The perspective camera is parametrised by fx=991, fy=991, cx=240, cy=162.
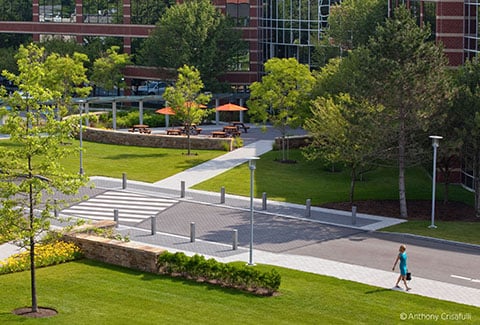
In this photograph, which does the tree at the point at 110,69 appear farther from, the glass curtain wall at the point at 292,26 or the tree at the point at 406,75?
the tree at the point at 406,75

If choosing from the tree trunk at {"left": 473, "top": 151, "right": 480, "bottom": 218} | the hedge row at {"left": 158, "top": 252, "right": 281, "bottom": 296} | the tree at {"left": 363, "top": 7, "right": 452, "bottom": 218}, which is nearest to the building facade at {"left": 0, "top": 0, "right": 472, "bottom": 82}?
the tree at {"left": 363, "top": 7, "right": 452, "bottom": 218}

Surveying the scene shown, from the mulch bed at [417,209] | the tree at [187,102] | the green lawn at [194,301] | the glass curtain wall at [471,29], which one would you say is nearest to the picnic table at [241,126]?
the tree at [187,102]

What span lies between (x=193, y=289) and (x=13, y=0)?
6568 cm

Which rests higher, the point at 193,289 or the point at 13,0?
the point at 13,0

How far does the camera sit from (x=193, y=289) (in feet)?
A: 94.6

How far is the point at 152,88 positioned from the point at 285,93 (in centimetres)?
2768

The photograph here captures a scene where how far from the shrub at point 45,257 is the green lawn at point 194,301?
47 cm

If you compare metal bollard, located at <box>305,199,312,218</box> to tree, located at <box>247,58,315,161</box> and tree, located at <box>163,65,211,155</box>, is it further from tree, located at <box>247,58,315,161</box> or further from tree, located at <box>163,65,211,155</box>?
tree, located at <box>163,65,211,155</box>

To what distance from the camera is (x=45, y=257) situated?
105 feet

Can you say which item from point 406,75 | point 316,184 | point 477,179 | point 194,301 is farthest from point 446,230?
point 194,301

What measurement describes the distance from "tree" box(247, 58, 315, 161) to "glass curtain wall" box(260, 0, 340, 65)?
621 inches

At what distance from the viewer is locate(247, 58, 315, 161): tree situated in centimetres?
5506

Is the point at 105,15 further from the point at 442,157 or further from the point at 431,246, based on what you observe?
the point at 431,246

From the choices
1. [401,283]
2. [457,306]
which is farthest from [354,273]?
[457,306]
